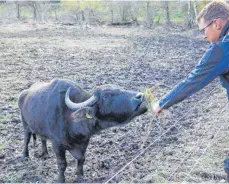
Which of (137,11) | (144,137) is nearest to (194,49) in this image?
(144,137)

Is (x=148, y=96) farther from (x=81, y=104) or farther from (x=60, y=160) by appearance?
(x=60, y=160)

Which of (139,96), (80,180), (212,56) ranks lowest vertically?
(80,180)

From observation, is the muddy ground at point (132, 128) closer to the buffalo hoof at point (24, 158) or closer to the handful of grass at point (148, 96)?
the buffalo hoof at point (24, 158)

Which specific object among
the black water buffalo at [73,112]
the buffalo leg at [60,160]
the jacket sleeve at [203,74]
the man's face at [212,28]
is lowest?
the buffalo leg at [60,160]

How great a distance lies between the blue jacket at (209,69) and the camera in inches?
128

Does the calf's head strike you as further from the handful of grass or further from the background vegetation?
the background vegetation

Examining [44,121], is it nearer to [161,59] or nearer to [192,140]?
[192,140]

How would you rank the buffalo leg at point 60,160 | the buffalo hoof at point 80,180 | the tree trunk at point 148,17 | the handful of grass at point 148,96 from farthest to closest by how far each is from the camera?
1. the tree trunk at point 148,17
2. the buffalo hoof at point 80,180
3. the buffalo leg at point 60,160
4. the handful of grass at point 148,96

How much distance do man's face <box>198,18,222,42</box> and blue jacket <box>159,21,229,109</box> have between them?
1.9 inches

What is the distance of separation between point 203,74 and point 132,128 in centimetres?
382

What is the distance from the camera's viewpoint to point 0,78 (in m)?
11.0

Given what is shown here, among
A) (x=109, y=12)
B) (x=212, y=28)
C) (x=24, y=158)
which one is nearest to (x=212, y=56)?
(x=212, y=28)

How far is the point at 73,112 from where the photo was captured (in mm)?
4781

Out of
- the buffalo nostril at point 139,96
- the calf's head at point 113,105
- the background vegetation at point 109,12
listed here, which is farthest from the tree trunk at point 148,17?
the buffalo nostril at point 139,96
